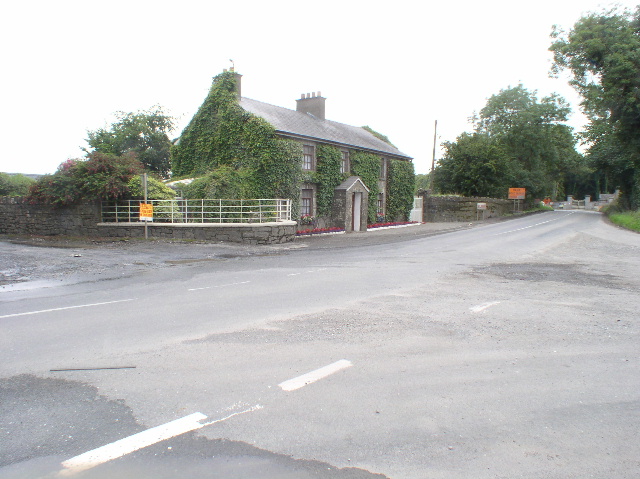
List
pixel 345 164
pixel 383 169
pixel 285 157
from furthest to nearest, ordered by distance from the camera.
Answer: pixel 383 169
pixel 345 164
pixel 285 157

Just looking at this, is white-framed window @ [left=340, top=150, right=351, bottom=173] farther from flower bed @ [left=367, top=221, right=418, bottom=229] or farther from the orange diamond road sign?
the orange diamond road sign

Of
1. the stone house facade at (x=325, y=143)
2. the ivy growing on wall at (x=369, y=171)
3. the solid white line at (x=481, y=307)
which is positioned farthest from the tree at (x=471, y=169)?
the solid white line at (x=481, y=307)

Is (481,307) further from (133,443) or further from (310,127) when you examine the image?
(310,127)

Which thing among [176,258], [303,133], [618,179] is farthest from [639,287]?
[618,179]

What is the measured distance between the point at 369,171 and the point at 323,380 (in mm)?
29204

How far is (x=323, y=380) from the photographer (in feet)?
15.2

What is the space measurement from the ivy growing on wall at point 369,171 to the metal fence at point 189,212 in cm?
951

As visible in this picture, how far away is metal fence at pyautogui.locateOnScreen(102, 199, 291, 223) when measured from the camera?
2178 centimetres

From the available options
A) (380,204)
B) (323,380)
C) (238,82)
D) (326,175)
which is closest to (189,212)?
(238,82)

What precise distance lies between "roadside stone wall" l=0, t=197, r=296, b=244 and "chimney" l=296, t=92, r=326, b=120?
45.5 ft

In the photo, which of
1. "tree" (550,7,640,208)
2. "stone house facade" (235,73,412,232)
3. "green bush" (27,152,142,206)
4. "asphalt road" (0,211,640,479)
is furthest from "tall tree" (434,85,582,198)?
"asphalt road" (0,211,640,479)

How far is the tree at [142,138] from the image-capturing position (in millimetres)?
53031

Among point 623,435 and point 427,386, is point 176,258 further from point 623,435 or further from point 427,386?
point 623,435

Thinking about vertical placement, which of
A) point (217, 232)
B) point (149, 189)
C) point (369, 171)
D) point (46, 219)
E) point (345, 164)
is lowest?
point (217, 232)
